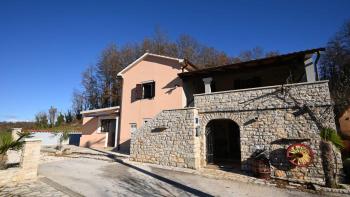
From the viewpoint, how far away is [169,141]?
12000 millimetres

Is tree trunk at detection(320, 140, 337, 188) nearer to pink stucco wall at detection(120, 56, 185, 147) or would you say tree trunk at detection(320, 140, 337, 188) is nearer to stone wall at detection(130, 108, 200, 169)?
stone wall at detection(130, 108, 200, 169)

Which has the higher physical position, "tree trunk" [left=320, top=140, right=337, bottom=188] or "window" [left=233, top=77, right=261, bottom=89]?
"window" [left=233, top=77, right=261, bottom=89]

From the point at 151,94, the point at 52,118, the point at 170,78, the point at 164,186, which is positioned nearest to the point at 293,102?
the point at 164,186

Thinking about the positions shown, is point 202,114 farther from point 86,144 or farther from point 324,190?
point 86,144

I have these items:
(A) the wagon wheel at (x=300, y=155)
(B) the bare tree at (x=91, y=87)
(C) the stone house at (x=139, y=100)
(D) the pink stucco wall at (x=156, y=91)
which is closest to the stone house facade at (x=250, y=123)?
(A) the wagon wheel at (x=300, y=155)

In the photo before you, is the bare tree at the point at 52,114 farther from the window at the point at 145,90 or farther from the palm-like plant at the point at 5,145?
the palm-like plant at the point at 5,145

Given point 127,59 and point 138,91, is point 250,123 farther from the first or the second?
point 127,59

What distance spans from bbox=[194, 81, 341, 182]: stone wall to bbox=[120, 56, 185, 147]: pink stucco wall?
207 inches

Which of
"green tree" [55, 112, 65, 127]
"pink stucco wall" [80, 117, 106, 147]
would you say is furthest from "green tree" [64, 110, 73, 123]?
"pink stucco wall" [80, 117, 106, 147]

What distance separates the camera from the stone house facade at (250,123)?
30.5 ft

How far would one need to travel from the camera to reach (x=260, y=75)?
14.6m

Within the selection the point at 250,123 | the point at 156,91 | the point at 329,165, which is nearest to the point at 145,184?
the point at 250,123

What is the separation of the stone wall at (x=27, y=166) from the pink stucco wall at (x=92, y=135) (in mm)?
11721

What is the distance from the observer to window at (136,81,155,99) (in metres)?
17.5
